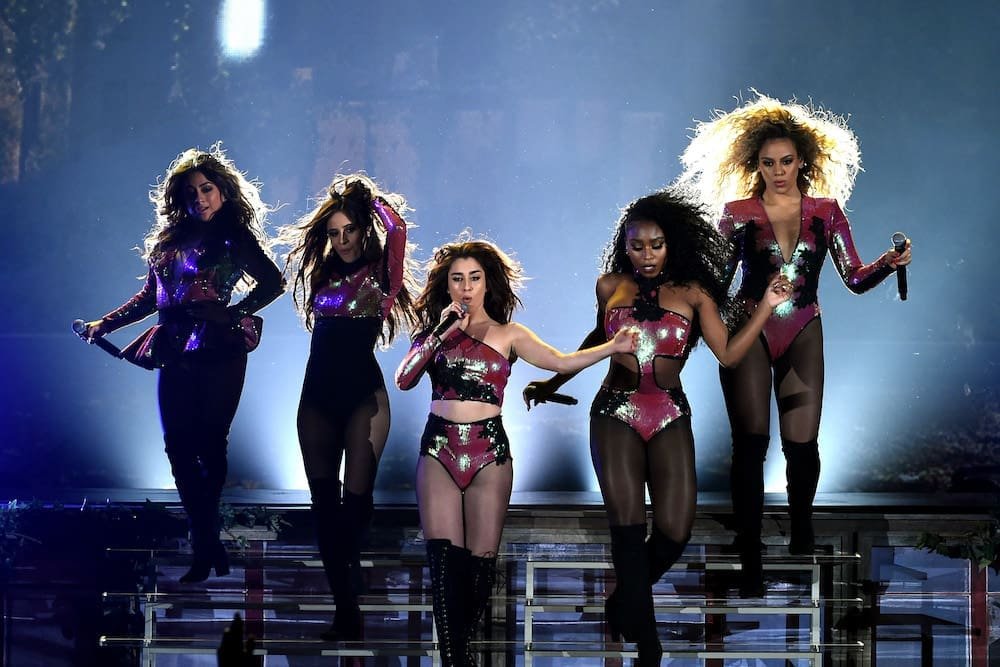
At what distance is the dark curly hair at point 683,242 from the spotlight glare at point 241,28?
→ 9.11 ft

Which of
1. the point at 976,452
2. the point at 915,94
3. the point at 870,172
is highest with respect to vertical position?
the point at 915,94

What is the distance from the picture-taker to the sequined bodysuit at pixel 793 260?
502 cm

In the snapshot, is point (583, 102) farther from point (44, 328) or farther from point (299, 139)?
point (44, 328)

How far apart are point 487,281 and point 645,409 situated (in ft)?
2.79

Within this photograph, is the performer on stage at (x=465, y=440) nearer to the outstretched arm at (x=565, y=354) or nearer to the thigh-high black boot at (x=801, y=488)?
the outstretched arm at (x=565, y=354)

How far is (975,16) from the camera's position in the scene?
680cm

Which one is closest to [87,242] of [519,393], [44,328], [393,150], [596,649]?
[44,328]

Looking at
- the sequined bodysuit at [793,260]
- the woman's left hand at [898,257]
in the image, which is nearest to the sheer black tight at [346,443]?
the sequined bodysuit at [793,260]

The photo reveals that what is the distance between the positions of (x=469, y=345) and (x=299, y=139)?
7.87 ft

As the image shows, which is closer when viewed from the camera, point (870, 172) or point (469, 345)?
point (469, 345)

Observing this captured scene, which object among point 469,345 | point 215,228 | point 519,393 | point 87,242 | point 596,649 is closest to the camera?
point 469,345

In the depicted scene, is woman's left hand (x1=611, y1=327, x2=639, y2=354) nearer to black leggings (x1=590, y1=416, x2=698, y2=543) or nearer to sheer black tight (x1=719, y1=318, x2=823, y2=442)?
black leggings (x1=590, y1=416, x2=698, y2=543)

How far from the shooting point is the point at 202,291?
546 centimetres

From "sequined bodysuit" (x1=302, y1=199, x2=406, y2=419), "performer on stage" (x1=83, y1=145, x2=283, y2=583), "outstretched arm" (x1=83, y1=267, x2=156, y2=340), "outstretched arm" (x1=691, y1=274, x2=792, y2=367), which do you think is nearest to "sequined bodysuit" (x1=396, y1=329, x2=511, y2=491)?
"sequined bodysuit" (x1=302, y1=199, x2=406, y2=419)
